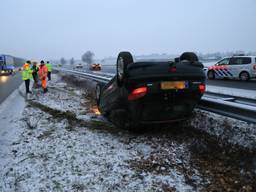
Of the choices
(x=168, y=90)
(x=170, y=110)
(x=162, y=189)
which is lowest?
(x=162, y=189)

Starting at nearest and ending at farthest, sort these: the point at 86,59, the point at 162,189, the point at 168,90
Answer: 1. the point at 162,189
2. the point at 168,90
3. the point at 86,59

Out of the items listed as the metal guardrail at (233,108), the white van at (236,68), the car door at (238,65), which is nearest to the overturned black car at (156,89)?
the metal guardrail at (233,108)

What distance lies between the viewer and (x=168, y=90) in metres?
3.98

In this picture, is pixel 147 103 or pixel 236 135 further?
pixel 236 135

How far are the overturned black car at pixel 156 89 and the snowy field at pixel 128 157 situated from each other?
1.70 ft

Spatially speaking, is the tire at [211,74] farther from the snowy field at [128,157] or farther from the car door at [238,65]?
the snowy field at [128,157]

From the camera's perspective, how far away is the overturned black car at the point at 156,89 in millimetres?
3873

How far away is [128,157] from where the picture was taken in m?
3.86

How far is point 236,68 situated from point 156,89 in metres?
13.2

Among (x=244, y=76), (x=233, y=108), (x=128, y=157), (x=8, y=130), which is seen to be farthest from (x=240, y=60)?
(x=8, y=130)

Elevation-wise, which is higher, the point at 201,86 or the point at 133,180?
the point at 201,86

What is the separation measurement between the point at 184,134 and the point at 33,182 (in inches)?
116

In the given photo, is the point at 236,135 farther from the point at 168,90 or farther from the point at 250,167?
the point at 168,90

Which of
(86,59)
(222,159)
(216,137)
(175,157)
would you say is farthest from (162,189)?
(86,59)
